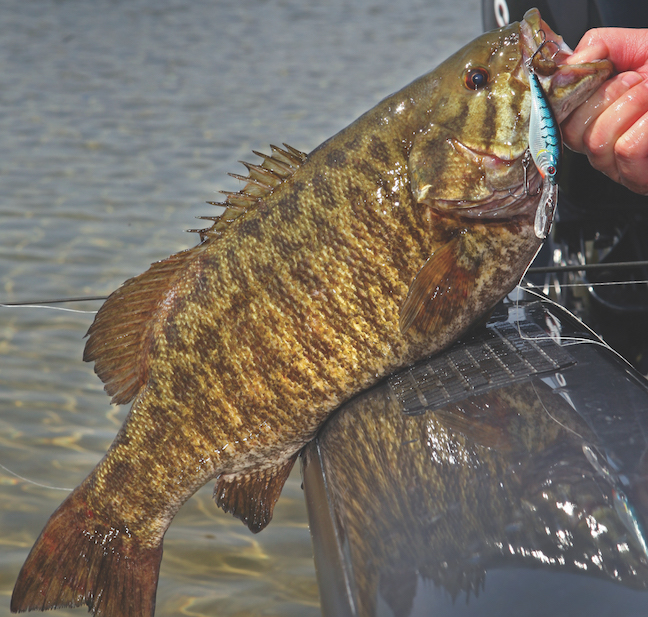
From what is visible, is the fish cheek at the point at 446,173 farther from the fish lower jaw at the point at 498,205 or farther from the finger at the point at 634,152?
the finger at the point at 634,152

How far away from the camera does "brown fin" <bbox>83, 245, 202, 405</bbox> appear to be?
2195 mm

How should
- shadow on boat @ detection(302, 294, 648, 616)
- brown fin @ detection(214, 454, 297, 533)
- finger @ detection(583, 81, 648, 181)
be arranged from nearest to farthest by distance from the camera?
shadow on boat @ detection(302, 294, 648, 616), finger @ detection(583, 81, 648, 181), brown fin @ detection(214, 454, 297, 533)

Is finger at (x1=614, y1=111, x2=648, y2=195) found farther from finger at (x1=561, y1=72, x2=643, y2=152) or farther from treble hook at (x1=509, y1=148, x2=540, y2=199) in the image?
treble hook at (x1=509, y1=148, x2=540, y2=199)

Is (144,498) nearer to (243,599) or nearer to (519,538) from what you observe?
(243,599)

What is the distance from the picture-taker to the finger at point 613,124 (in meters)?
1.83

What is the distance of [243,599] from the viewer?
2.48 metres

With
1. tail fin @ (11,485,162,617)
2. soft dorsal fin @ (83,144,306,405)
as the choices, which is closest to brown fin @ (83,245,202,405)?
soft dorsal fin @ (83,144,306,405)

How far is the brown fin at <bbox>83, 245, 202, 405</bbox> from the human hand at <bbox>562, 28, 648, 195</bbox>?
1183 mm

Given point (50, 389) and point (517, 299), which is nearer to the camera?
point (517, 299)

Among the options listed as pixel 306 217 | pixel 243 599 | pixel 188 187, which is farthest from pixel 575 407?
pixel 188 187

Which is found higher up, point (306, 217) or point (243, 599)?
point (306, 217)

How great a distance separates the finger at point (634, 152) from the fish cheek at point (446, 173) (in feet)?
1.20

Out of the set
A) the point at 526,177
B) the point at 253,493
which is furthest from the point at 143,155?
the point at 526,177

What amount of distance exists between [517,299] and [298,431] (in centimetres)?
88
